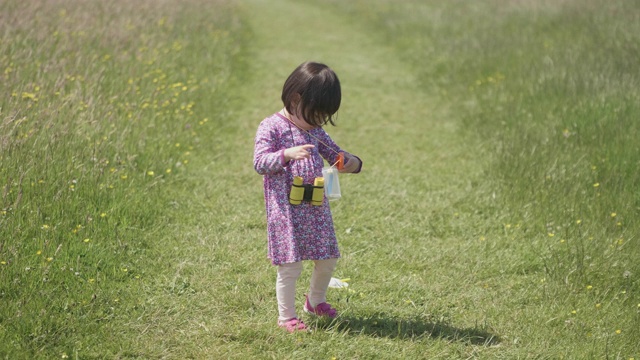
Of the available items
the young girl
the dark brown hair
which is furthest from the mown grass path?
the dark brown hair

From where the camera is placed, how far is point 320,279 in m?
4.11

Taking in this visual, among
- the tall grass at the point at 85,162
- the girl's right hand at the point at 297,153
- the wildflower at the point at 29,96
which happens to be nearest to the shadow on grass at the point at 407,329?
the girl's right hand at the point at 297,153

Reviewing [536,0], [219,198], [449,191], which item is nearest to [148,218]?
[219,198]

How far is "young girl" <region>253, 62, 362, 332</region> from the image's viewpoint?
384cm

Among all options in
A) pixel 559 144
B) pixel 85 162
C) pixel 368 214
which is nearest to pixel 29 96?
pixel 85 162

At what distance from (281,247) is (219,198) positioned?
228 cm

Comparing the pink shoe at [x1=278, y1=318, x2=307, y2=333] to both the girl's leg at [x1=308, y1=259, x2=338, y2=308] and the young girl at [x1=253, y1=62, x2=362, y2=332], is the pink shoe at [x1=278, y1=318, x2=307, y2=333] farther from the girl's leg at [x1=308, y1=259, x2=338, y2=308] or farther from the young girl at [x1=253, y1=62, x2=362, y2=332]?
the girl's leg at [x1=308, y1=259, x2=338, y2=308]

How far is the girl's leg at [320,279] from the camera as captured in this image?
4.04m

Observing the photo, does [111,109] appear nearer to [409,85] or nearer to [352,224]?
[352,224]

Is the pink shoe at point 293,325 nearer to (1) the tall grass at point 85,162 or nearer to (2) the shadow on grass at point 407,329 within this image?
(2) the shadow on grass at point 407,329

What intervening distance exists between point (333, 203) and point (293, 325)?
2.29m

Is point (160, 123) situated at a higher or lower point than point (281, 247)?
lower

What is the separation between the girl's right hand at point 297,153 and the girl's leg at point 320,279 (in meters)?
0.61

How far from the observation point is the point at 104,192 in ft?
17.1
